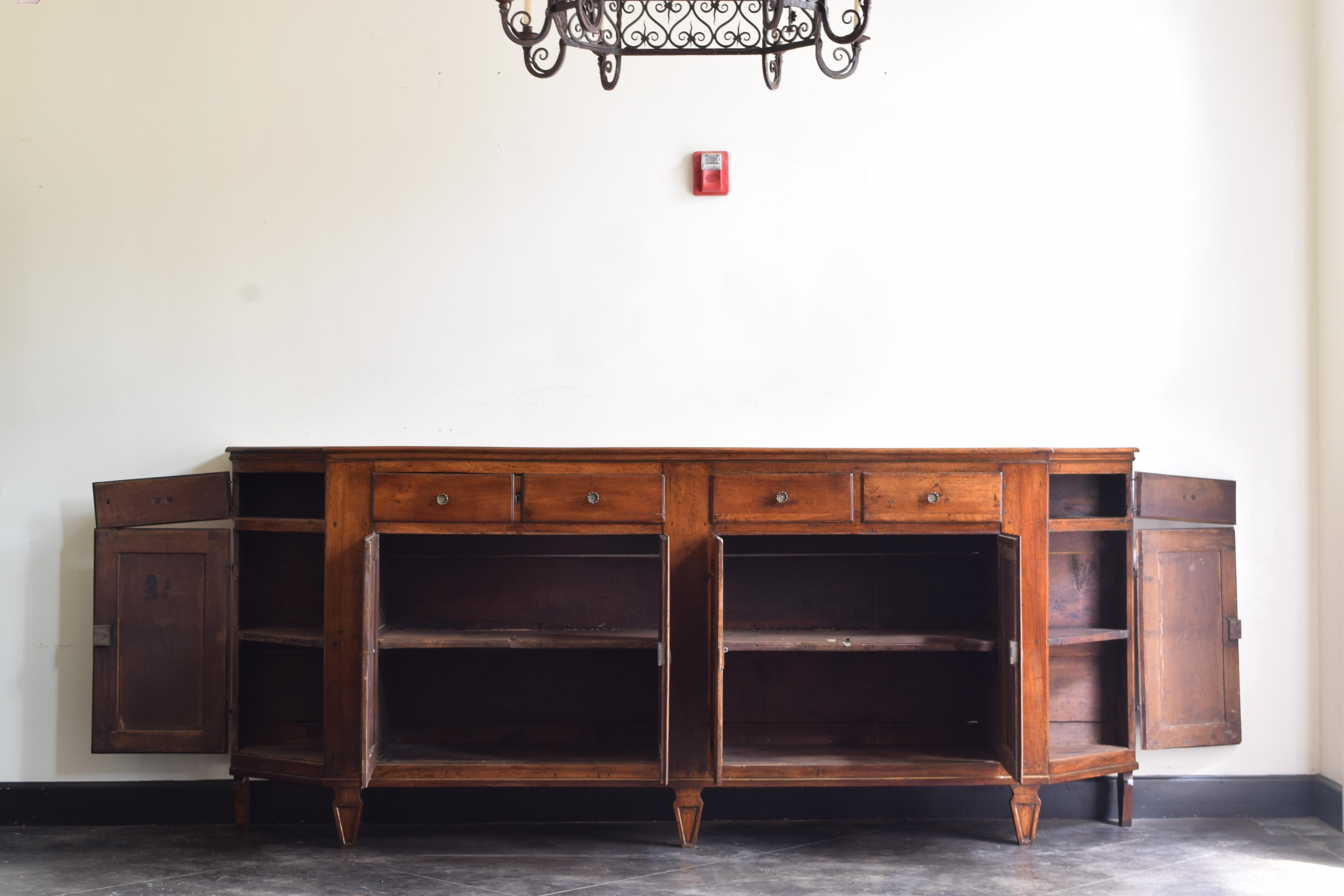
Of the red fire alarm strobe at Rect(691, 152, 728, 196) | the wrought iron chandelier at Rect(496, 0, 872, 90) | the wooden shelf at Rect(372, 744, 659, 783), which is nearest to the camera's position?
the wrought iron chandelier at Rect(496, 0, 872, 90)

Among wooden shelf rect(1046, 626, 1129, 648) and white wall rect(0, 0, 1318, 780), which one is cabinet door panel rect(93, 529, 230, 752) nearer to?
white wall rect(0, 0, 1318, 780)

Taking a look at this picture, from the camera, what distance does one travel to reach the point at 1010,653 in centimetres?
315

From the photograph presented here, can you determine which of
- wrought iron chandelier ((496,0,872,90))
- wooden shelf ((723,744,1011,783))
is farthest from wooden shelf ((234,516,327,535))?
wrought iron chandelier ((496,0,872,90))

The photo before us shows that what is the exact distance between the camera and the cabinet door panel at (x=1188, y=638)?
11.5 feet

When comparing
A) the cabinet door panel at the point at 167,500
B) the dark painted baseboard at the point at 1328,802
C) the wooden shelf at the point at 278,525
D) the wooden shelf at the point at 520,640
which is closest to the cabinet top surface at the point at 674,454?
the wooden shelf at the point at 278,525

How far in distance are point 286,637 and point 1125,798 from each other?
2.83 metres

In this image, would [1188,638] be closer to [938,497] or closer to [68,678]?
[938,497]

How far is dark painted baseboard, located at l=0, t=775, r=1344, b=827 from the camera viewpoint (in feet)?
11.5

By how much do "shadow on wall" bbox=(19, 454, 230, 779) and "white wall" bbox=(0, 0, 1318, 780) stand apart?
0.01m

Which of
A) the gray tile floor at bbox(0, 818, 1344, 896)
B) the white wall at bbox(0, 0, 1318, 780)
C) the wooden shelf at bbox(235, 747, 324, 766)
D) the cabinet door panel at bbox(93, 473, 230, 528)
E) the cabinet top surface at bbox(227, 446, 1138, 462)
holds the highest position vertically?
the white wall at bbox(0, 0, 1318, 780)

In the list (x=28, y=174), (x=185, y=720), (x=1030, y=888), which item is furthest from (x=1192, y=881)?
(x=28, y=174)

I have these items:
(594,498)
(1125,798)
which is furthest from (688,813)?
(1125,798)

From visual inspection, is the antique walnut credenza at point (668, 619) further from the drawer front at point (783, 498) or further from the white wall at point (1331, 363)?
the white wall at point (1331, 363)

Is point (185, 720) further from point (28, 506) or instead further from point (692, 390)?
point (692, 390)
